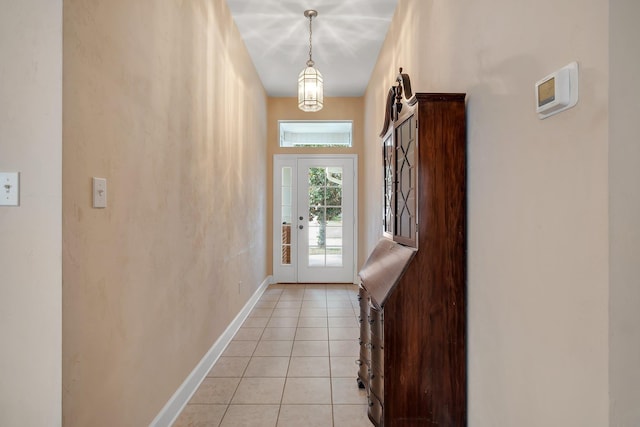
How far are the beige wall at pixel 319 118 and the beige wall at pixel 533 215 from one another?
385cm

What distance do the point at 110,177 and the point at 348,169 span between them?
4.45 metres

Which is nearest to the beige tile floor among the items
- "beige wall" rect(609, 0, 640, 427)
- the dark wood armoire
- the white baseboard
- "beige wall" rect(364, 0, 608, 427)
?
the white baseboard

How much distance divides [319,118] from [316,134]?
276 mm

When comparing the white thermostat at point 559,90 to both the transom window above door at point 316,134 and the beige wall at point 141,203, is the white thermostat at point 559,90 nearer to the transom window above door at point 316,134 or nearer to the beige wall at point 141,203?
the beige wall at point 141,203

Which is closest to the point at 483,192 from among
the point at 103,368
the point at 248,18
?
the point at 103,368

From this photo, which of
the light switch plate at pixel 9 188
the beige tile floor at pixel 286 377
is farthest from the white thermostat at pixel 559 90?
the beige tile floor at pixel 286 377

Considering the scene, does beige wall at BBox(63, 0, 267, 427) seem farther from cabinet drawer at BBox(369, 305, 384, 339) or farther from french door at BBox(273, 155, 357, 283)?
french door at BBox(273, 155, 357, 283)

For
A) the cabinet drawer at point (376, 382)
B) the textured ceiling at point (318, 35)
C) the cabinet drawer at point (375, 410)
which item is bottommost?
the cabinet drawer at point (375, 410)

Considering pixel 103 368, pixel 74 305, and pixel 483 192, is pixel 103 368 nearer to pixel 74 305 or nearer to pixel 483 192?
pixel 74 305

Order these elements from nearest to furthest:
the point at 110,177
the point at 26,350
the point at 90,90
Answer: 1. the point at 26,350
2. the point at 90,90
3. the point at 110,177

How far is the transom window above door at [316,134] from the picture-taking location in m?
5.75

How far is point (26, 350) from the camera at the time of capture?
1.15 metres

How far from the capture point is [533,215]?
1105mm

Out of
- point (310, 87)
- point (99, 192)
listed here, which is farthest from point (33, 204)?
point (310, 87)
